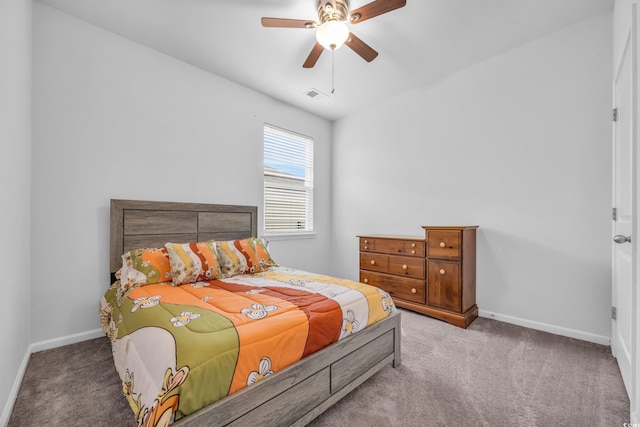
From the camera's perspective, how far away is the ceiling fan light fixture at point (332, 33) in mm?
2021

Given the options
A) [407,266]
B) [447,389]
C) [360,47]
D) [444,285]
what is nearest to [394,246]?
[407,266]

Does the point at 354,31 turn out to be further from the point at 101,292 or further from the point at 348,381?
the point at 101,292

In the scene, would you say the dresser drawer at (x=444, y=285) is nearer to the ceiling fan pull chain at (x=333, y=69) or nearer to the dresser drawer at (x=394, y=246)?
the dresser drawer at (x=394, y=246)

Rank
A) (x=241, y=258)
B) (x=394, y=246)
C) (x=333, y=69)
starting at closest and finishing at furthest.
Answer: (x=241, y=258) → (x=333, y=69) → (x=394, y=246)

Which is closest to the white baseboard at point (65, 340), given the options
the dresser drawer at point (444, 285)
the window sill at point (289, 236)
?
the window sill at point (289, 236)

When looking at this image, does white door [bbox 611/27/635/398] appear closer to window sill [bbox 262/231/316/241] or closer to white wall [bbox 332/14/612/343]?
white wall [bbox 332/14/612/343]

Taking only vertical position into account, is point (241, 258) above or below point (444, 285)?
above

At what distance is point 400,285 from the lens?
326cm

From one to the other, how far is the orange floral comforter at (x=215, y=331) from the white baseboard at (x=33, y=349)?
1.56ft

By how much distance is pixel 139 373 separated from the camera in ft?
3.98

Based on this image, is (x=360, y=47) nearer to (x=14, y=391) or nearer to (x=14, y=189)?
(x=14, y=189)

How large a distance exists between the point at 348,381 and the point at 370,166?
122 inches

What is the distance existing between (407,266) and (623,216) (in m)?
1.79

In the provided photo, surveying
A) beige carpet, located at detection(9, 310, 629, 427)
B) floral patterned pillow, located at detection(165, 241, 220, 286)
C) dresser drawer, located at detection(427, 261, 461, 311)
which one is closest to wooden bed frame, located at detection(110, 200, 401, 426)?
beige carpet, located at detection(9, 310, 629, 427)
